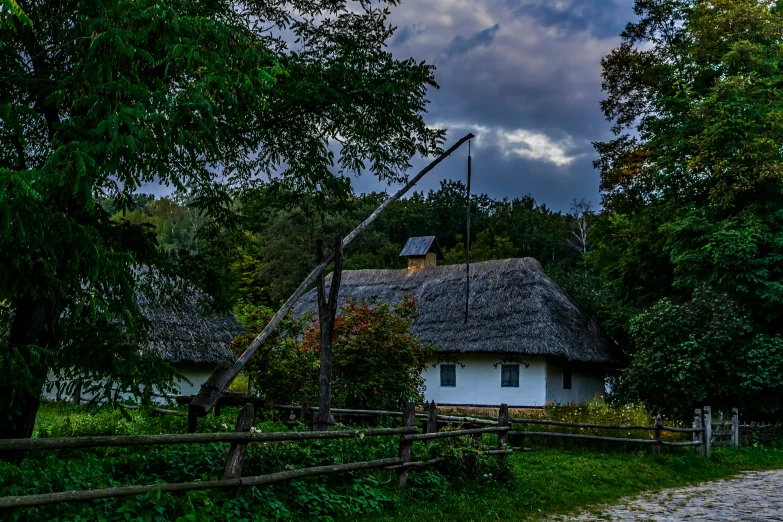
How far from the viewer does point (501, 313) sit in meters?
25.6

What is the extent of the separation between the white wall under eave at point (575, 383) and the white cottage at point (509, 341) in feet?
0.12

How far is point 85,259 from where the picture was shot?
587cm

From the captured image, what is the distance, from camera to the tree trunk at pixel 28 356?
6.46 meters

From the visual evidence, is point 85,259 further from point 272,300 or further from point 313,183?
point 272,300

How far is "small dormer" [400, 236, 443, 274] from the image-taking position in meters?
31.8

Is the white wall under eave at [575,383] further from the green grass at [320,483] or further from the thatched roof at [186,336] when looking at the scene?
the green grass at [320,483]

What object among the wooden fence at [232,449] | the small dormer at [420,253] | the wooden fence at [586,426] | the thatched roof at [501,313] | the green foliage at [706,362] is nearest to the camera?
the wooden fence at [232,449]

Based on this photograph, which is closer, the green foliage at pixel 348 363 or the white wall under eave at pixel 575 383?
the green foliage at pixel 348 363

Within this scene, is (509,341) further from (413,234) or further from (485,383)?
(413,234)

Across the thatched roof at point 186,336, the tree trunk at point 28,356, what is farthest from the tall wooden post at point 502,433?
the thatched roof at point 186,336

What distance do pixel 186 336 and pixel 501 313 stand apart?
11006 millimetres

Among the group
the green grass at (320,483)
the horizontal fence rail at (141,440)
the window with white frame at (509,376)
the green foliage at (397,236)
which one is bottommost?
the green grass at (320,483)

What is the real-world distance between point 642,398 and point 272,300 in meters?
26.2

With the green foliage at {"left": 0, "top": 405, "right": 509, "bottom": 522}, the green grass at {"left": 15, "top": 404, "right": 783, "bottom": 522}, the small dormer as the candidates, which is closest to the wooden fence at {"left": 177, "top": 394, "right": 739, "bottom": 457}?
the green grass at {"left": 15, "top": 404, "right": 783, "bottom": 522}
